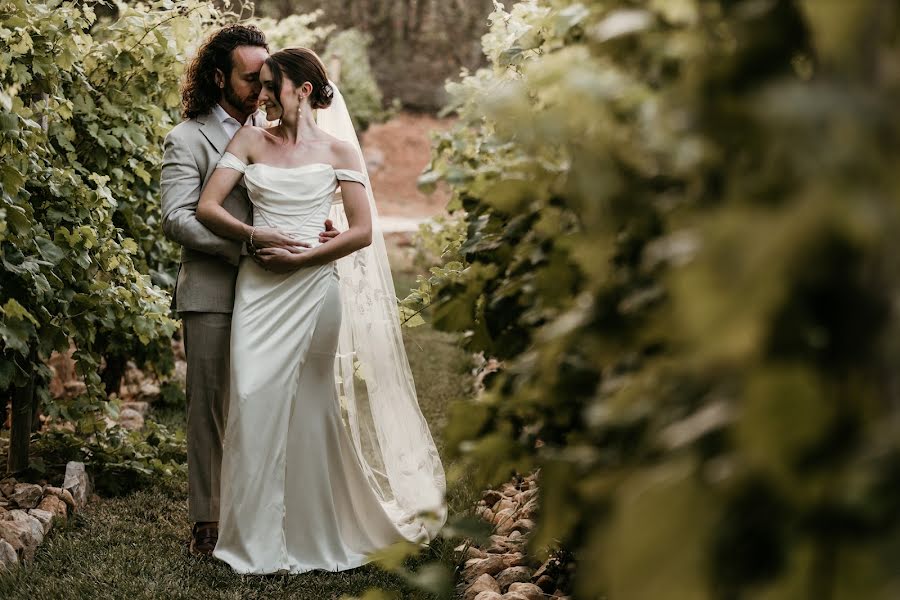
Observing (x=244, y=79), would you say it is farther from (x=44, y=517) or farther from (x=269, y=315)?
(x=44, y=517)

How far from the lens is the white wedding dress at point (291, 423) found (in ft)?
12.6

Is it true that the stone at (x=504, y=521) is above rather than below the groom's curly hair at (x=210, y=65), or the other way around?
below

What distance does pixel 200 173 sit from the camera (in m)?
4.05

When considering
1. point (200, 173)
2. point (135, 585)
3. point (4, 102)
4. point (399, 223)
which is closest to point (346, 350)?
point (200, 173)

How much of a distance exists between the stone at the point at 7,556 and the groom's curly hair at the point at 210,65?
1.91 metres

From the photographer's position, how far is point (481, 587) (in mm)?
3365

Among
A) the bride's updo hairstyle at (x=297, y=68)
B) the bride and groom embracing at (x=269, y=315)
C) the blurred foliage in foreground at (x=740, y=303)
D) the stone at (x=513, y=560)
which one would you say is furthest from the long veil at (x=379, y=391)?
the blurred foliage in foreground at (x=740, y=303)

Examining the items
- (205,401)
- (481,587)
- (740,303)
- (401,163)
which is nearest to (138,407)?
(205,401)

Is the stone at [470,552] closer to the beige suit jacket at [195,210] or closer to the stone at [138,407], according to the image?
the beige suit jacket at [195,210]

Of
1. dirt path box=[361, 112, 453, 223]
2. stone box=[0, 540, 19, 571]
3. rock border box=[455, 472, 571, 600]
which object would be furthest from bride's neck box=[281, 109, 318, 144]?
dirt path box=[361, 112, 453, 223]

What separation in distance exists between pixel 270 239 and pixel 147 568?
1.37m

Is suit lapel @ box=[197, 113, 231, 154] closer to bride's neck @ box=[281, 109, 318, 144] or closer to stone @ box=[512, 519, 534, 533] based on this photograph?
bride's neck @ box=[281, 109, 318, 144]

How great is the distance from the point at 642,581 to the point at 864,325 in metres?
0.28

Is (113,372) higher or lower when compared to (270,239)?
lower
